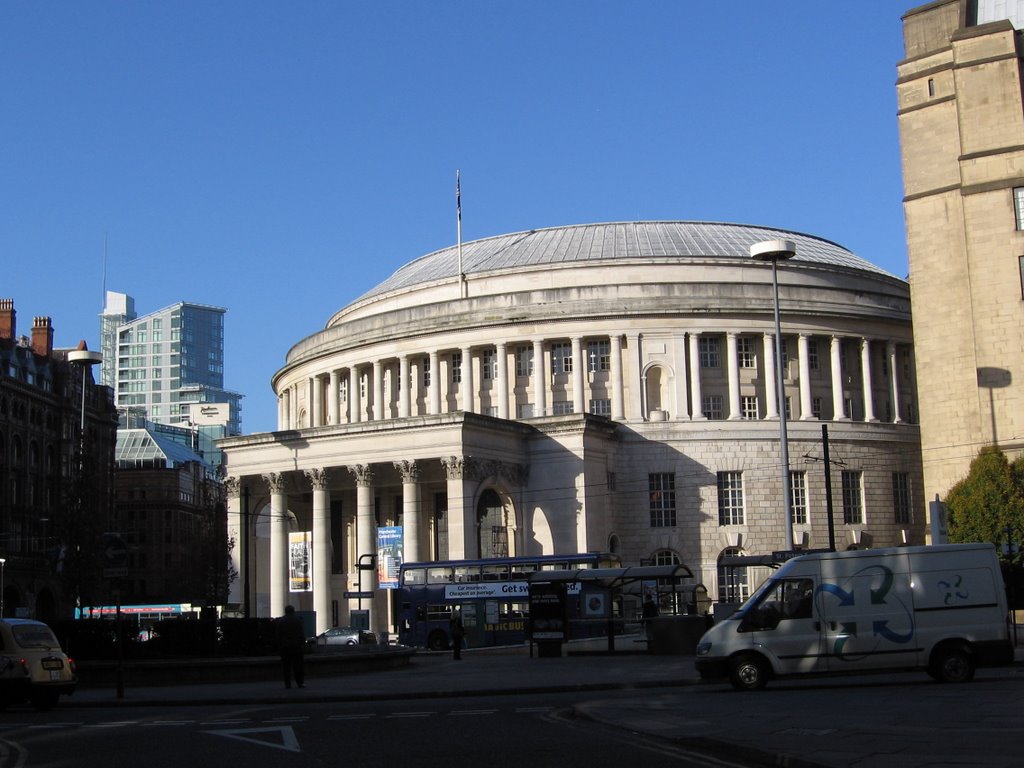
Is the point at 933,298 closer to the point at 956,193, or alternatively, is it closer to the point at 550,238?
the point at 956,193

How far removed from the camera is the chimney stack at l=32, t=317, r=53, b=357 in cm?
11831

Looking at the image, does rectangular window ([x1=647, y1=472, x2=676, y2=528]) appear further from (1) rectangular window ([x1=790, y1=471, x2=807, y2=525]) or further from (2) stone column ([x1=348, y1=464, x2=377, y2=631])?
(2) stone column ([x1=348, y1=464, x2=377, y2=631])

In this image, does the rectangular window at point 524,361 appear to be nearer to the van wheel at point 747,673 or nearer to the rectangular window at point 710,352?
the rectangular window at point 710,352

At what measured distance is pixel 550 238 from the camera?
93062 mm

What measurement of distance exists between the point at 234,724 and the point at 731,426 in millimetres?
58763

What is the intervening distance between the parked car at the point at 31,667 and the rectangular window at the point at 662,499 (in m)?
52.2

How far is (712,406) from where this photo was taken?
80.2 m

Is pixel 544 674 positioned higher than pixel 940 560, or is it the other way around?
pixel 940 560

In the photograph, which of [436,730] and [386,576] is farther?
[386,576]

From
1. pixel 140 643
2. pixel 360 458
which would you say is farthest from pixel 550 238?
pixel 140 643

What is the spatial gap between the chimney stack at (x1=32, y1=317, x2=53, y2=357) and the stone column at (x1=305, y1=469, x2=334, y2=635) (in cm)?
5193

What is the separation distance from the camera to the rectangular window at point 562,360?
267 ft

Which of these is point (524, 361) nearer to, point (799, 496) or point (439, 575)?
point (799, 496)

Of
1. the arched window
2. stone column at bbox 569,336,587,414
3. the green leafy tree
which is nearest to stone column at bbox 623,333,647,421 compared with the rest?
stone column at bbox 569,336,587,414
